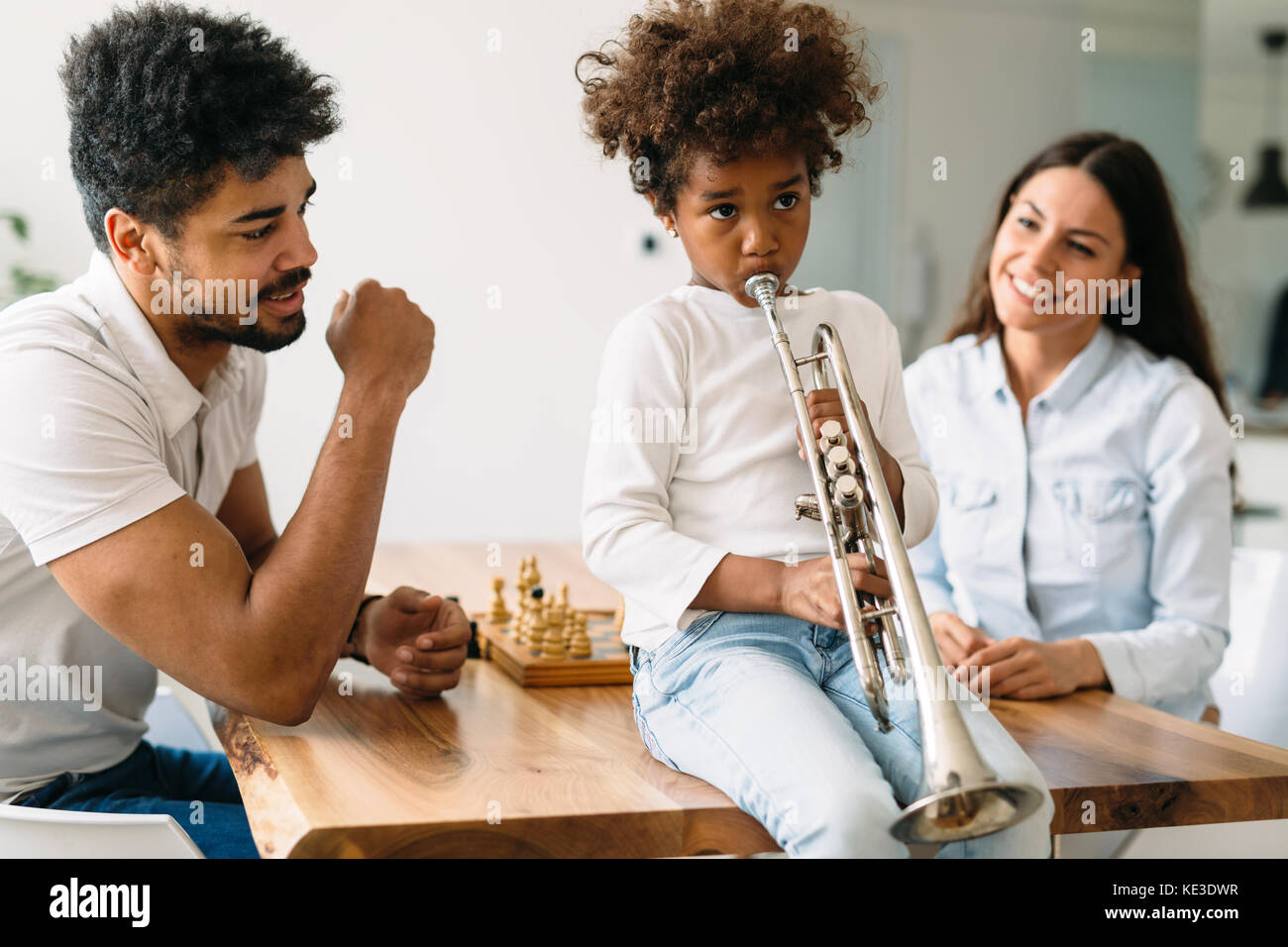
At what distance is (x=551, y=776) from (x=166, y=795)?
0.72 metres

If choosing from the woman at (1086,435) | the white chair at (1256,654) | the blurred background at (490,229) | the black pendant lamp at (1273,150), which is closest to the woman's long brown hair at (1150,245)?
the woman at (1086,435)

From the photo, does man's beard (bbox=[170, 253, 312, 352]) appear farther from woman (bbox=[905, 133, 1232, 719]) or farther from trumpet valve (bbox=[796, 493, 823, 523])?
woman (bbox=[905, 133, 1232, 719])

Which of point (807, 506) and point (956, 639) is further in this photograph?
point (956, 639)

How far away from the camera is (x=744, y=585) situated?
1.15 meters

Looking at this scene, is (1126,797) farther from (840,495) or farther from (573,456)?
(573,456)

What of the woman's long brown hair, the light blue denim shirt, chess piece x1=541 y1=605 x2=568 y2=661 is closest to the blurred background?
the woman's long brown hair

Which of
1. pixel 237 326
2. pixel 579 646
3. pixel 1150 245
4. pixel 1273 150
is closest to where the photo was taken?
pixel 237 326

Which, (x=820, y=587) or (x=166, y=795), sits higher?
(x=820, y=587)

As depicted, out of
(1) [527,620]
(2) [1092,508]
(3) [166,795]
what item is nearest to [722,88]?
(1) [527,620]

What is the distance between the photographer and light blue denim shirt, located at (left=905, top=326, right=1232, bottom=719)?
1749 millimetres

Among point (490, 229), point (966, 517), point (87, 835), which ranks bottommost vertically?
point (87, 835)

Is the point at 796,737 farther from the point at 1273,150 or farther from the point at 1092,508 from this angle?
the point at 1273,150

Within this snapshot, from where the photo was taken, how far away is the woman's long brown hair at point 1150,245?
1889 millimetres
